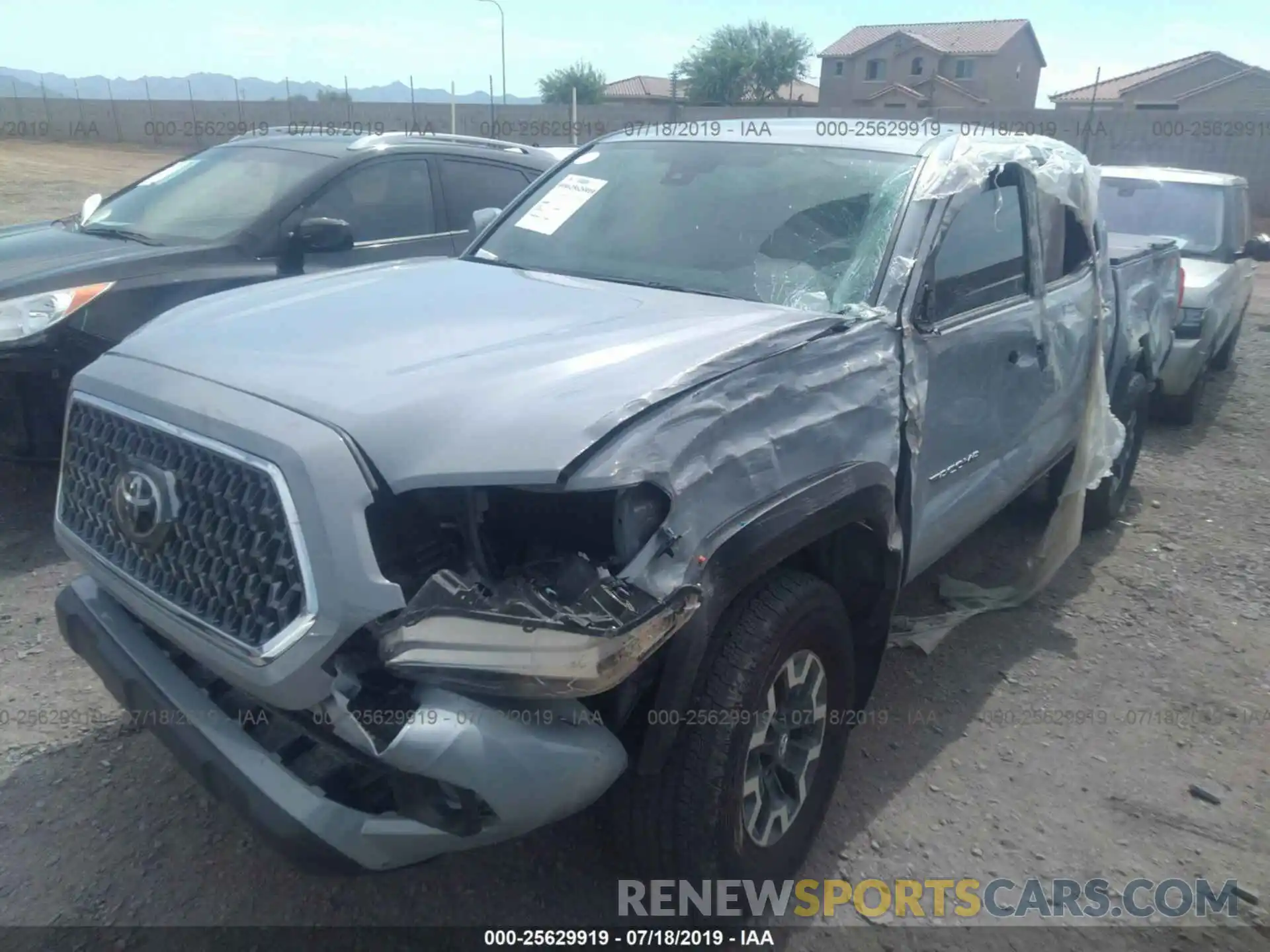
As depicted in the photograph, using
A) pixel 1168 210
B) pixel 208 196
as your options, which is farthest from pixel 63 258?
pixel 1168 210

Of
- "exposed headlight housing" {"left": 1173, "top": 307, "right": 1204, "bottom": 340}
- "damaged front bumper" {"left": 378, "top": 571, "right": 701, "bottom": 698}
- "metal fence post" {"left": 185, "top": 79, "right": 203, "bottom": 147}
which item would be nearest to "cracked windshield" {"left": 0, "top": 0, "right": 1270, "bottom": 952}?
"damaged front bumper" {"left": 378, "top": 571, "right": 701, "bottom": 698}

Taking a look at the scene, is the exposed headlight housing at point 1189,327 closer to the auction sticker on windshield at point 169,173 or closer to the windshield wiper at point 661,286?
the windshield wiper at point 661,286

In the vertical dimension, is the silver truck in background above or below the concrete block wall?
below

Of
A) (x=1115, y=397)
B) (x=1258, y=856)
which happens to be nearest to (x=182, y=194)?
(x=1115, y=397)

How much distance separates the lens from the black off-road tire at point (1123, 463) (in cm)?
504

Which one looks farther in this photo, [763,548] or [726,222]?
[726,222]

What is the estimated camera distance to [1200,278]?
23.4ft

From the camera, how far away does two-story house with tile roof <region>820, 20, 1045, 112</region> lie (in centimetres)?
5281

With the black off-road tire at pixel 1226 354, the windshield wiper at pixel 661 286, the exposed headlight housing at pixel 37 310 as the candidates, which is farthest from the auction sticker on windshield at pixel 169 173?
the black off-road tire at pixel 1226 354

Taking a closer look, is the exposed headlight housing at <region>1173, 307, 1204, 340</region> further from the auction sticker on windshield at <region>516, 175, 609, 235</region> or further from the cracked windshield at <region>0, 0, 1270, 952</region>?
the auction sticker on windshield at <region>516, 175, 609, 235</region>

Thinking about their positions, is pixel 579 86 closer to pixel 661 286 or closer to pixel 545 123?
pixel 545 123

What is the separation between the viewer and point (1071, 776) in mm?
3158

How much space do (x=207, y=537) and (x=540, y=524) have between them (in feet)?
2.27

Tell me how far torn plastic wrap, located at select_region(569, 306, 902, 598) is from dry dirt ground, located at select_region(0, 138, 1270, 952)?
3.63 feet
